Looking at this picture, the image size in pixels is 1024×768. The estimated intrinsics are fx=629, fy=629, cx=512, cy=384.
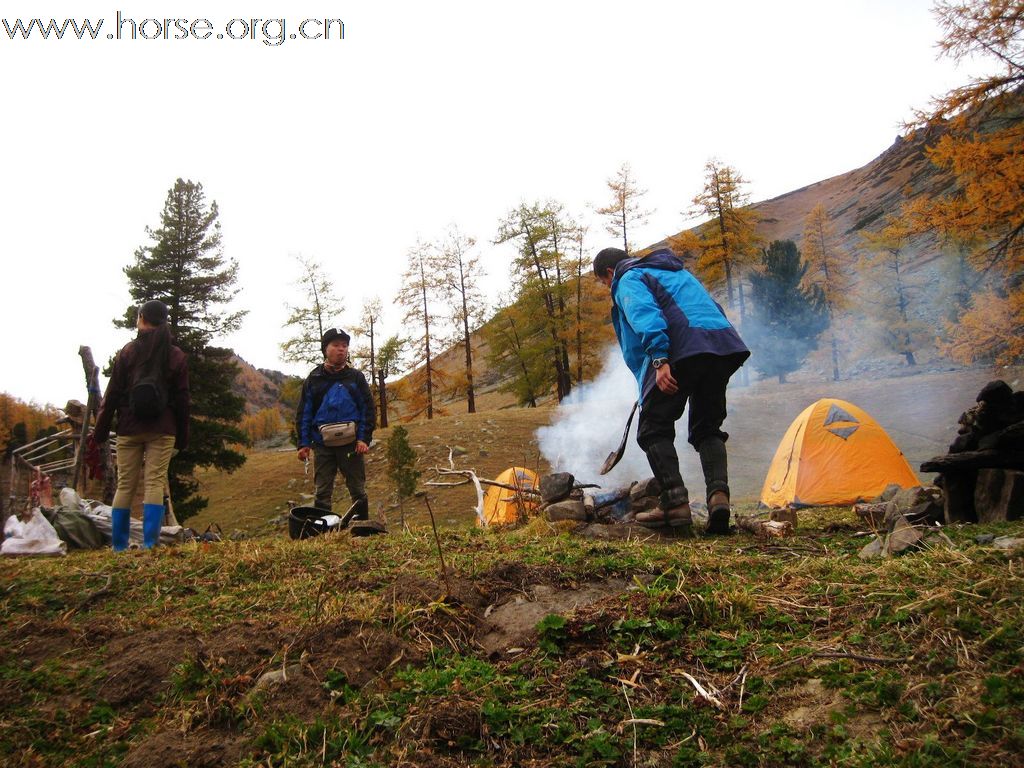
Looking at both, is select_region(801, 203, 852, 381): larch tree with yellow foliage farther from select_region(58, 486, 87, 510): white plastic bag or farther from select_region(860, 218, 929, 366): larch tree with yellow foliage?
select_region(58, 486, 87, 510): white plastic bag

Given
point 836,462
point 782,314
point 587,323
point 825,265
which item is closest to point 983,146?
point 836,462

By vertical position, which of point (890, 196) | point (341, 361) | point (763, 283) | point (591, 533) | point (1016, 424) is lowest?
point (591, 533)

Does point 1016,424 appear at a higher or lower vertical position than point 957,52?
lower

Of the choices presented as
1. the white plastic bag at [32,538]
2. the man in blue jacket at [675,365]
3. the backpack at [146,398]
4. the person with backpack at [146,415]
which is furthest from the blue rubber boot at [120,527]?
the man in blue jacket at [675,365]

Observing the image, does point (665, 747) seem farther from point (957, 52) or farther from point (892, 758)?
point (957, 52)

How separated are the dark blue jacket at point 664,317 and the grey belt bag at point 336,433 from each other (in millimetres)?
3329

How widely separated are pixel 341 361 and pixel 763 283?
41.7 meters

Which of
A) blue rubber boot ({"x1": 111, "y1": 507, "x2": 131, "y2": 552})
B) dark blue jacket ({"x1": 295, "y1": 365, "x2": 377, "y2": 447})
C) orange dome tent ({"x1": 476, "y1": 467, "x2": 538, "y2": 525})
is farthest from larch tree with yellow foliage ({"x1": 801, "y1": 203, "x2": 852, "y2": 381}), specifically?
blue rubber boot ({"x1": 111, "y1": 507, "x2": 131, "y2": 552})

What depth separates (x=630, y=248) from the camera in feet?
108

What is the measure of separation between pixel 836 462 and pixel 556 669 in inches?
374

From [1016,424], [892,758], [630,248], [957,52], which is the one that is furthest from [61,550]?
[630,248]

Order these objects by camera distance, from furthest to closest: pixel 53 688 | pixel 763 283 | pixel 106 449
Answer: pixel 763 283
pixel 106 449
pixel 53 688

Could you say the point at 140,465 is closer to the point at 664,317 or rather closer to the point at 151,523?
the point at 151,523

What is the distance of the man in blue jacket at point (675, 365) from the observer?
14.2ft
